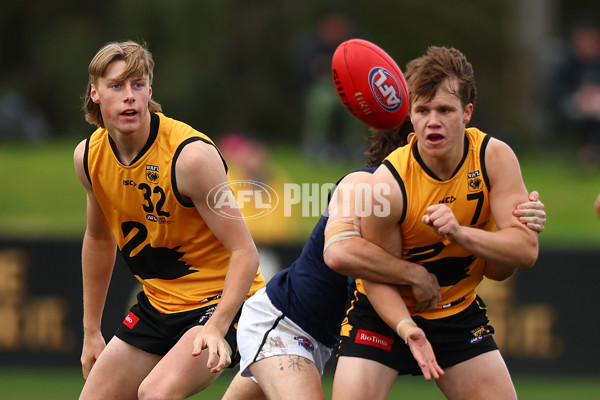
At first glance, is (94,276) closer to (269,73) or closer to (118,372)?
(118,372)

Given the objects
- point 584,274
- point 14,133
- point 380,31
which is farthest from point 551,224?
point 380,31

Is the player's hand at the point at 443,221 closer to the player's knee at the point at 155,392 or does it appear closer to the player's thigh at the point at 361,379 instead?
the player's thigh at the point at 361,379

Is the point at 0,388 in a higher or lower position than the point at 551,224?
lower

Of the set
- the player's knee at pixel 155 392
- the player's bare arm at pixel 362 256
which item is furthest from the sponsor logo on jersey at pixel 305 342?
the player's knee at pixel 155 392

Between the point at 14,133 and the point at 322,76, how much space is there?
6.85 metres

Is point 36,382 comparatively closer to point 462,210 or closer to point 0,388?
point 0,388

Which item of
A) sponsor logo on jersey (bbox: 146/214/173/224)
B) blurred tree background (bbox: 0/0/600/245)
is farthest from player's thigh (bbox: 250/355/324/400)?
blurred tree background (bbox: 0/0/600/245)

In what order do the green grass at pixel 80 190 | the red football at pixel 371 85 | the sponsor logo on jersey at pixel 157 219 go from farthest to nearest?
the green grass at pixel 80 190
the sponsor logo on jersey at pixel 157 219
the red football at pixel 371 85

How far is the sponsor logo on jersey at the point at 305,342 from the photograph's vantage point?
204 inches

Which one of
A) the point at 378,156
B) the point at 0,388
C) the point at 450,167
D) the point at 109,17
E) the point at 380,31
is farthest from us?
the point at 380,31

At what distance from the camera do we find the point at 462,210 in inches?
191

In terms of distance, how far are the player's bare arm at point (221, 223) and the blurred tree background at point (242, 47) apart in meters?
15.4

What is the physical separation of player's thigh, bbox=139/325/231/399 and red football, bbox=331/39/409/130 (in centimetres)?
142

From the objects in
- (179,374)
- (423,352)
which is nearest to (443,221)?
(423,352)
